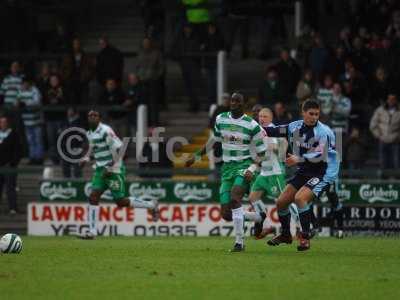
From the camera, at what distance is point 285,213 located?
1644cm

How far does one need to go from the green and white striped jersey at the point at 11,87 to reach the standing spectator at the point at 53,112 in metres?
0.64

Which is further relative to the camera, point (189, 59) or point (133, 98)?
point (189, 59)

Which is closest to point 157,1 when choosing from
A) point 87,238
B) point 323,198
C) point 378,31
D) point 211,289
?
point 378,31

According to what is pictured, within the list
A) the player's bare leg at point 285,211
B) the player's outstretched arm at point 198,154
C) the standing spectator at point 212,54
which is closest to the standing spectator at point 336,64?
the standing spectator at point 212,54

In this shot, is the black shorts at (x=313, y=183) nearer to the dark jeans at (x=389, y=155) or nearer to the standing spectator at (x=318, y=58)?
the dark jeans at (x=389, y=155)

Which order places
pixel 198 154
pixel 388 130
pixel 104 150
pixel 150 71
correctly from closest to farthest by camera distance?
pixel 198 154 → pixel 104 150 → pixel 388 130 → pixel 150 71

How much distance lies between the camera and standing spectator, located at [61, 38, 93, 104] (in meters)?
25.8

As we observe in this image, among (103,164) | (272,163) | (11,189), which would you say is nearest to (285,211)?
(272,163)

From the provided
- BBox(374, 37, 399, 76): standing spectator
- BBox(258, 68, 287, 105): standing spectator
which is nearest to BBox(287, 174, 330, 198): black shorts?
BBox(374, 37, 399, 76): standing spectator

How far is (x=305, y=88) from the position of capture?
77.0ft

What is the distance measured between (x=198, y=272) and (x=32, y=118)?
12.8m

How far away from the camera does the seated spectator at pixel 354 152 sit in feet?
76.1

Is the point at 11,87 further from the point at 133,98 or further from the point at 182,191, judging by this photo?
the point at 182,191

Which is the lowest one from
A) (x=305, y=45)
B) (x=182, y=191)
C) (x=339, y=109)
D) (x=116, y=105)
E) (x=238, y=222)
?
(x=238, y=222)
